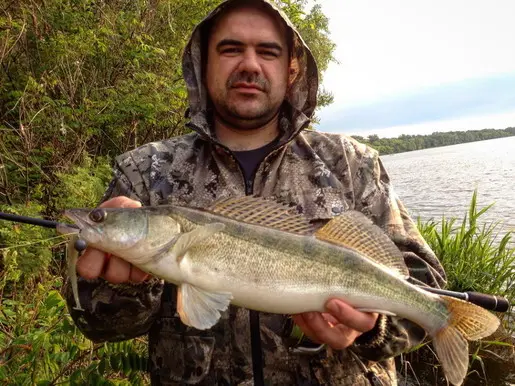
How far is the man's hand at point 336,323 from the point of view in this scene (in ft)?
7.89

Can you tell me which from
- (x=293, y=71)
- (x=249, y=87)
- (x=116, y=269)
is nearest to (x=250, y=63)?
(x=249, y=87)

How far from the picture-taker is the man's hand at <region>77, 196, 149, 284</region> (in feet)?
7.68

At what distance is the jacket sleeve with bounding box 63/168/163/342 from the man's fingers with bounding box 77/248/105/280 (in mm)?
394

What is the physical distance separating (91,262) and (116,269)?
0.13 m

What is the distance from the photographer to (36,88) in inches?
265

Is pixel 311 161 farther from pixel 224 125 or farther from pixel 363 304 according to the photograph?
pixel 363 304

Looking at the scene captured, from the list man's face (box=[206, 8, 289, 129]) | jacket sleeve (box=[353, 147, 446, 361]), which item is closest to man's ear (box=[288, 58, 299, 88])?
man's face (box=[206, 8, 289, 129])

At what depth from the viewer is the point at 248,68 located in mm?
3369

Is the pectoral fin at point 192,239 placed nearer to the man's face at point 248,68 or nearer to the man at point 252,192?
the man at point 252,192

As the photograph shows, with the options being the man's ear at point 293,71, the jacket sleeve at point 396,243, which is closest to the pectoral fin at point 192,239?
the jacket sleeve at point 396,243

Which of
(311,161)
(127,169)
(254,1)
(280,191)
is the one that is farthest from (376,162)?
(127,169)

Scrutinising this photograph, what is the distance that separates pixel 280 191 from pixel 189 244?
1008mm

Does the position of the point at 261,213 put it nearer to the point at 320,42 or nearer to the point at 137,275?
the point at 137,275

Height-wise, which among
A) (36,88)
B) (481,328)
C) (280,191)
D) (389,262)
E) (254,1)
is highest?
(254,1)
